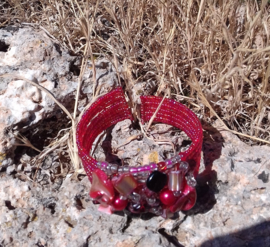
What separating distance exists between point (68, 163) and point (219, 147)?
0.56 meters

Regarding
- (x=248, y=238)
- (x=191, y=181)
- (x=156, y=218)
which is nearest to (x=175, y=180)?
(x=191, y=181)

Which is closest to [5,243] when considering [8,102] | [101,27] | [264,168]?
[8,102]

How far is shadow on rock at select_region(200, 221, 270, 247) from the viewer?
43.3 inches

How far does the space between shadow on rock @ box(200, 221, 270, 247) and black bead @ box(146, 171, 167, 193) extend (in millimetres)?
213

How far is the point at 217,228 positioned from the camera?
1136 millimetres

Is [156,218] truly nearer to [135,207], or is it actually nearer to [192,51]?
[135,207]

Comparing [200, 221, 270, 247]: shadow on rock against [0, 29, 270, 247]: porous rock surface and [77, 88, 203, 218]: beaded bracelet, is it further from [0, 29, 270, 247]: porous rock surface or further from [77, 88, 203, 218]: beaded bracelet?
[77, 88, 203, 218]: beaded bracelet

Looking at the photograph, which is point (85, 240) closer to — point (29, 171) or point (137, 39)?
point (29, 171)

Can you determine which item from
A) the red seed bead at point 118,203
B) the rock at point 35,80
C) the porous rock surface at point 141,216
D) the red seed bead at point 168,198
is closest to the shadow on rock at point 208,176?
the porous rock surface at point 141,216

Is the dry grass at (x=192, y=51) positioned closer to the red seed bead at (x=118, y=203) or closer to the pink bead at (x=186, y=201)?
the pink bead at (x=186, y=201)

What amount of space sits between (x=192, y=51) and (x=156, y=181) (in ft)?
1.87

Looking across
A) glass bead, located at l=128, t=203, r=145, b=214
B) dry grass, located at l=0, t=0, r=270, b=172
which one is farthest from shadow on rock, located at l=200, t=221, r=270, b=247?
dry grass, located at l=0, t=0, r=270, b=172

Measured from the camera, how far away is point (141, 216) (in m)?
1.20

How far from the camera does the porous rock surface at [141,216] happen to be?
112 centimetres
